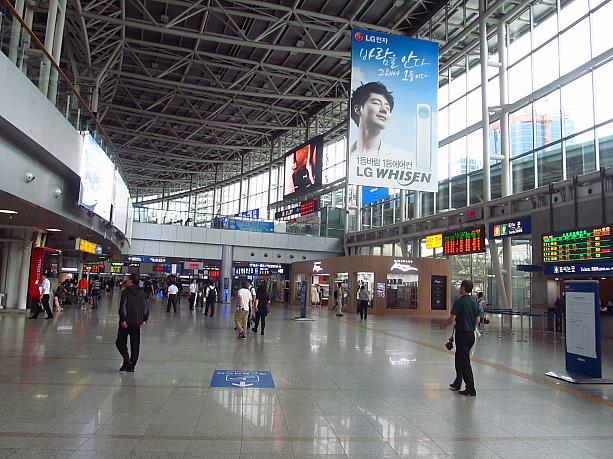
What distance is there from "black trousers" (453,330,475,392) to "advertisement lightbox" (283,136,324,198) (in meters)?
23.2

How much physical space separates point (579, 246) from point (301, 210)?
2169 cm

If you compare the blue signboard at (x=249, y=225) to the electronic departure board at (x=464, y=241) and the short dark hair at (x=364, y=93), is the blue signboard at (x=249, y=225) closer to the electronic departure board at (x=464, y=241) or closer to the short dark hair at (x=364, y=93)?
the electronic departure board at (x=464, y=241)

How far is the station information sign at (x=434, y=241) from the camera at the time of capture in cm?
2582

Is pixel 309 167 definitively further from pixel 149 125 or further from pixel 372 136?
pixel 149 125

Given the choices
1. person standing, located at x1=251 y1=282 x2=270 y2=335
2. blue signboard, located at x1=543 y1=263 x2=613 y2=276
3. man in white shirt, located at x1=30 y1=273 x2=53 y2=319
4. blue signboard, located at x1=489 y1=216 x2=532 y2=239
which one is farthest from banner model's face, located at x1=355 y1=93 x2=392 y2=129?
man in white shirt, located at x1=30 y1=273 x2=53 y2=319

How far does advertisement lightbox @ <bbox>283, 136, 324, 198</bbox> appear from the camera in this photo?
30219 millimetres

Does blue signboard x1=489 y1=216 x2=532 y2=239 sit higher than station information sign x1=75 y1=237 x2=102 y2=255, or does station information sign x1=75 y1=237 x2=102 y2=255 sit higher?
blue signboard x1=489 y1=216 x2=532 y2=239

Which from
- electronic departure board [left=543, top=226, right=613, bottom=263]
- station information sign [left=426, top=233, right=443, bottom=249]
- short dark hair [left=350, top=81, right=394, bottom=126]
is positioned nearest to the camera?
electronic departure board [left=543, top=226, right=613, bottom=263]

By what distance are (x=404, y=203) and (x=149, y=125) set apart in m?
26.9

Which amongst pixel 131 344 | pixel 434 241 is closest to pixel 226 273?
pixel 434 241

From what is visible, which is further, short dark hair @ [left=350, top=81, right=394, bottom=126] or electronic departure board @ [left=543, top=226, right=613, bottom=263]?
short dark hair @ [left=350, top=81, right=394, bottom=126]

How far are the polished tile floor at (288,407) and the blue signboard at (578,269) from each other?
3.88 m

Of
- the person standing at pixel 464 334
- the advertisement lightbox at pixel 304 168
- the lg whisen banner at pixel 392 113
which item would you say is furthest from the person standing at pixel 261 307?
the advertisement lightbox at pixel 304 168

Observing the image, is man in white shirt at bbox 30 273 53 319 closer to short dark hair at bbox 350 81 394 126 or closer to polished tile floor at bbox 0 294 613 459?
polished tile floor at bbox 0 294 613 459
